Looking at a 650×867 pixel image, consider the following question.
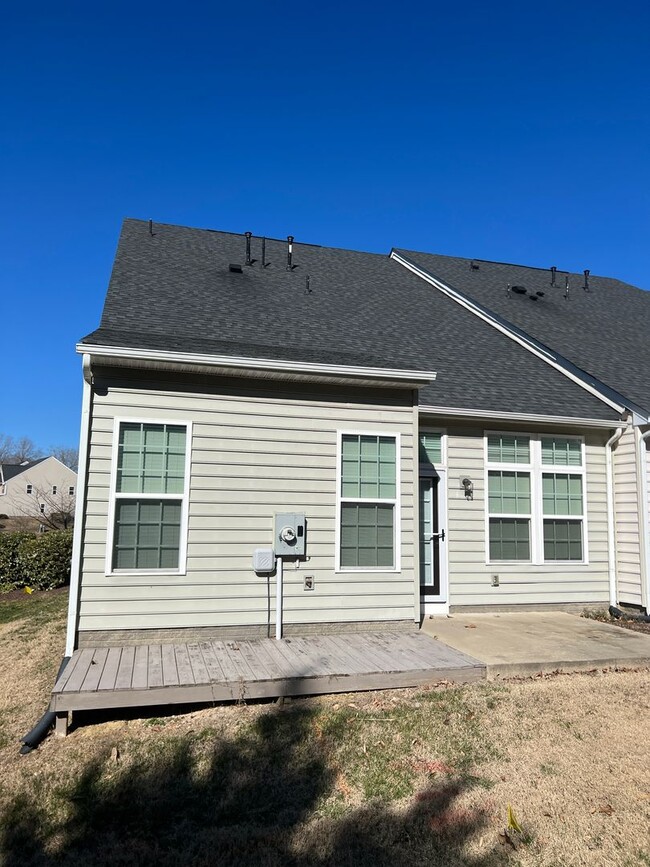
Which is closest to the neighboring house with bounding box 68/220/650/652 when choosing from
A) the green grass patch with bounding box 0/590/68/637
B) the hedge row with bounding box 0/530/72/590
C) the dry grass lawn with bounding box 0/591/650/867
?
the dry grass lawn with bounding box 0/591/650/867

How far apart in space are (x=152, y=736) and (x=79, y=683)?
2.41 ft

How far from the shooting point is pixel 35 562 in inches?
421

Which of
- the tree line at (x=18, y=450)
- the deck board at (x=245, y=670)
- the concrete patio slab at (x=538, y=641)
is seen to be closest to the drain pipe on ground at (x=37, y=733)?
the deck board at (x=245, y=670)

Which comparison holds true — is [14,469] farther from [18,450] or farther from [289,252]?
[289,252]

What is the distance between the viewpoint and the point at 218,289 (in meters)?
9.27

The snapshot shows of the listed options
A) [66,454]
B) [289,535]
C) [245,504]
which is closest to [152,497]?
[245,504]

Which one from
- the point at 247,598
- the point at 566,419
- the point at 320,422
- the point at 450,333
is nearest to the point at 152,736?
the point at 247,598

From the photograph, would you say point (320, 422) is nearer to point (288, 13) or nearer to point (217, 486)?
point (217, 486)

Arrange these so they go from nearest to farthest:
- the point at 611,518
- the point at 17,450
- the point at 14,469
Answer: the point at 611,518 < the point at 14,469 < the point at 17,450

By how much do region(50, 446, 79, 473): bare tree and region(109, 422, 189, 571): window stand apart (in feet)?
155

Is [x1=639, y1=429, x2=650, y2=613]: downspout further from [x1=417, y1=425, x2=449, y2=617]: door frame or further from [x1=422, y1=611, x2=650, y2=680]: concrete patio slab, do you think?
[x1=417, y1=425, x2=449, y2=617]: door frame

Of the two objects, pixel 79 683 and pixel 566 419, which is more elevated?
pixel 566 419

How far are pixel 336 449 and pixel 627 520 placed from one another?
4.62 metres

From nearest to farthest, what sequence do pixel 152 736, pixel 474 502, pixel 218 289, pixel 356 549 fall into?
pixel 152 736, pixel 356 549, pixel 474 502, pixel 218 289
